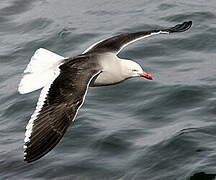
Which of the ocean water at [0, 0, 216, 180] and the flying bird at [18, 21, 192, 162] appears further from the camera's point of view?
the ocean water at [0, 0, 216, 180]

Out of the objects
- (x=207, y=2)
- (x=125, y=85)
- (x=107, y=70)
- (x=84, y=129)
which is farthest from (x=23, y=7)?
(x=107, y=70)

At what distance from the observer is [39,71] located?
35.3ft

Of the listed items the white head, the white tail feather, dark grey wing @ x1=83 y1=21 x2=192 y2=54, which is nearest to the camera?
the white tail feather

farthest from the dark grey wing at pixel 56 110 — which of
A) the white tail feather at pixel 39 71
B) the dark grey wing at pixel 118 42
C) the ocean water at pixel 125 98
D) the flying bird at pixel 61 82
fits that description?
the ocean water at pixel 125 98

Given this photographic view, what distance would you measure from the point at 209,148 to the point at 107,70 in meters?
1.76

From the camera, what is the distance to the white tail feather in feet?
32.9

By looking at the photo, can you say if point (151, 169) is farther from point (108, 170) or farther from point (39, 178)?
point (39, 178)

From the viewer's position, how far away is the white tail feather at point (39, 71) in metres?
10.0

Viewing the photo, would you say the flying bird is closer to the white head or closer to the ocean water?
the white head

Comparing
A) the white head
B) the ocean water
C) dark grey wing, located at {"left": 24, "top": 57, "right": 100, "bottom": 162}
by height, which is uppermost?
dark grey wing, located at {"left": 24, "top": 57, "right": 100, "bottom": 162}

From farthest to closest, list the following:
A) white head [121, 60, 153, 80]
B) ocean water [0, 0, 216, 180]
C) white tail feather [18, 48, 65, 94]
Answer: white head [121, 60, 153, 80] → ocean water [0, 0, 216, 180] → white tail feather [18, 48, 65, 94]

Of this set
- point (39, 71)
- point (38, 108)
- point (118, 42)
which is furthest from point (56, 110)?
point (118, 42)

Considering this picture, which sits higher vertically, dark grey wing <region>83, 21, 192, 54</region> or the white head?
dark grey wing <region>83, 21, 192, 54</region>

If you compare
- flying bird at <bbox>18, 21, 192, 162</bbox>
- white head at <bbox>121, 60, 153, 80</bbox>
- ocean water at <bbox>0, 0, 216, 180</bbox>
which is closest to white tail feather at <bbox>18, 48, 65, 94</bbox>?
flying bird at <bbox>18, 21, 192, 162</bbox>
